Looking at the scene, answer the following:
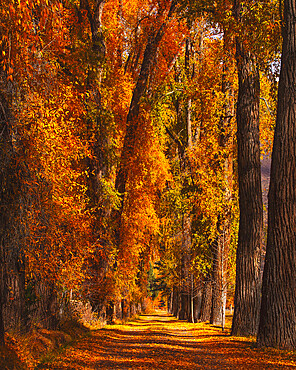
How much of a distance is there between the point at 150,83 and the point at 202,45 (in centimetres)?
811

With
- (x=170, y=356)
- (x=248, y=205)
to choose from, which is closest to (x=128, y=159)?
(x=248, y=205)

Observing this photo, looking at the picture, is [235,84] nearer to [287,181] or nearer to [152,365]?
[287,181]

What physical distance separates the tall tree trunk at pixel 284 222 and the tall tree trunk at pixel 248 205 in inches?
118

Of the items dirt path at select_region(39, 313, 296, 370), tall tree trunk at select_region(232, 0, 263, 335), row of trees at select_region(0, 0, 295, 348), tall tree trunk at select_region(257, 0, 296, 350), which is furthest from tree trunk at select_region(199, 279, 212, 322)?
tall tree trunk at select_region(257, 0, 296, 350)

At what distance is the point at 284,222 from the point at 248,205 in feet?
11.4

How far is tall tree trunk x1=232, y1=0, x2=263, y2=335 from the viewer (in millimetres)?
13508

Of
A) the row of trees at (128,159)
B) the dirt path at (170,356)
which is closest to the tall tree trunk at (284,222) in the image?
the row of trees at (128,159)

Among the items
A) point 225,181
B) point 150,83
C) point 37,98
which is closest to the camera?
point 37,98

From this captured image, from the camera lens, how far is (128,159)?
19.5 m

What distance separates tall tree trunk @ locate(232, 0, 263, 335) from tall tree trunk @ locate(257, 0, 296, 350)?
2993mm

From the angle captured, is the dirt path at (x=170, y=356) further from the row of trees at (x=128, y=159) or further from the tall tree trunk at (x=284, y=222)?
the row of trees at (x=128, y=159)

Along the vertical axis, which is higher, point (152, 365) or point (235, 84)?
point (235, 84)

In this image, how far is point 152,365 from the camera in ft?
28.2

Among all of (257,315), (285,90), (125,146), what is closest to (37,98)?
(285,90)
